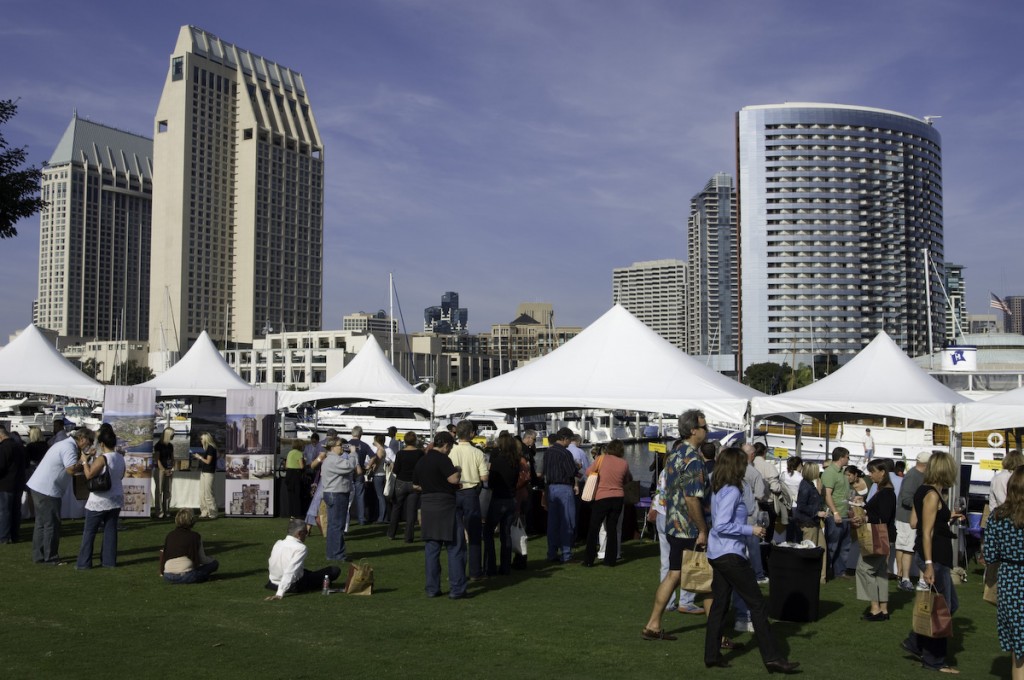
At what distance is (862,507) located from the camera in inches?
422

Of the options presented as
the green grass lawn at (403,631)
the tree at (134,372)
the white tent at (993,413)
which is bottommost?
the green grass lawn at (403,631)

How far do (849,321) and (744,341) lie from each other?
58.8ft

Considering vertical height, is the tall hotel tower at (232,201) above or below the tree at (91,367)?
above

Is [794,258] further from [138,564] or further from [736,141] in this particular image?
[138,564]

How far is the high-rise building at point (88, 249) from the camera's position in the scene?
187125 mm

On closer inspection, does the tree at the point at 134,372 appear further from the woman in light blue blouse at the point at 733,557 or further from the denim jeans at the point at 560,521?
the woman in light blue blouse at the point at 733,557

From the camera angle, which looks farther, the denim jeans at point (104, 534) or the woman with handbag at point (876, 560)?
the denim jeans at point (104, 534)

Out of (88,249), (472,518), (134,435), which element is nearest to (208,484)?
(134,435)

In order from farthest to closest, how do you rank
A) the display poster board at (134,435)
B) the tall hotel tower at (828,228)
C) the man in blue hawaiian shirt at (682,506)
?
the tall hotel tower at (828,228) → the display poster board at (134,435) → the man in blue hawaiian shirt at (682,506)

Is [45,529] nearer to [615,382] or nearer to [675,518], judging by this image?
[675,518]

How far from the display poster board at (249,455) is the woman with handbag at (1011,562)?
13.7 m

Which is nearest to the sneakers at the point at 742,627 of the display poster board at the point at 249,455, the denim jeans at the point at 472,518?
the denim jeans at the point at 472,518

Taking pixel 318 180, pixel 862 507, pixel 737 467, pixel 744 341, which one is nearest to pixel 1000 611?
pixel 737 467

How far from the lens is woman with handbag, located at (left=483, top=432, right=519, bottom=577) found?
38.1 feet
